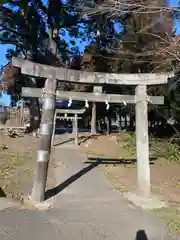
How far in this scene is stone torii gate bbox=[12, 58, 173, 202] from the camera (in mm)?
7512

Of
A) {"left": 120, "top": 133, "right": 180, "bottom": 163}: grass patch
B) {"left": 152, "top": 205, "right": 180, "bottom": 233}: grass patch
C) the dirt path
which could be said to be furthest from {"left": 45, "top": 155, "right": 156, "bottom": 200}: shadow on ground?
{"left": 120, "top": 133, "right": 180, "bottom": 163}: grass patch

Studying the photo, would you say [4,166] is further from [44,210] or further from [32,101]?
[32,101]

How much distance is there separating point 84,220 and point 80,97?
9.22 feet

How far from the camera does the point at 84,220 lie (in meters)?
6.24

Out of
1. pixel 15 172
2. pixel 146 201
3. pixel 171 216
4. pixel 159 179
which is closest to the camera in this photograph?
pixel 171 216

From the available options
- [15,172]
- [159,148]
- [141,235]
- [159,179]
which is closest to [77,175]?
[15,172]

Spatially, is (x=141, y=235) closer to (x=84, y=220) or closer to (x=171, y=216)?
(x=84, y=220)

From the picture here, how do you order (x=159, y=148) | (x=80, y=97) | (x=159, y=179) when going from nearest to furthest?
(x=80, y=97)
(x=159, y=179)
(x=159, y=148)

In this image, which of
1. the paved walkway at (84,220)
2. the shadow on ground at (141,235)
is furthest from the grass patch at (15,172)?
the shadow on ground at (141,235)

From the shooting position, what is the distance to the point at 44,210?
269 inches

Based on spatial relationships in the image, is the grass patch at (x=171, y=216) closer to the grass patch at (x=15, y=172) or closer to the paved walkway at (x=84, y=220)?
the paved walkway at (x=84, y=220)

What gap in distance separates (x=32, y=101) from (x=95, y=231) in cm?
1889

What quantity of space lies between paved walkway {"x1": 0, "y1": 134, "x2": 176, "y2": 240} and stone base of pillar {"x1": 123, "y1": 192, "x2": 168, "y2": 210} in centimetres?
19

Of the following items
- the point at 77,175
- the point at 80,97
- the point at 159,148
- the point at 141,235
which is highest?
the point at 80,97
